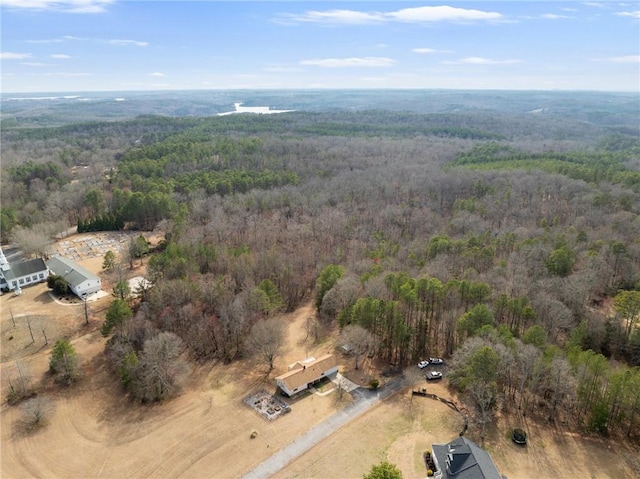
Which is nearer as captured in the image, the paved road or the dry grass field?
the paved road

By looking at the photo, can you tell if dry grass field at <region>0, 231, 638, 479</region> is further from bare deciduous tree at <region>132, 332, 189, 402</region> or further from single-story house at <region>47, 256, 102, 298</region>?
single-story house at <region>47, 256, 102, 298</region>

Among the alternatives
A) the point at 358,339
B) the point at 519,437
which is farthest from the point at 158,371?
the point at 519,437

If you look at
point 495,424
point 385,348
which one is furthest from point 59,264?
point 495,424

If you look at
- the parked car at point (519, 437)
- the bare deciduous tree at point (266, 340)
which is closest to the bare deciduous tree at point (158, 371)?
the bare deciduous tree at point (266, 340)

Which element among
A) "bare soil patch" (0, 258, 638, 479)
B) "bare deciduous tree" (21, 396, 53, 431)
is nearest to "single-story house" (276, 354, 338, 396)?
"bare soil patch" (0, 258, 638, 479)

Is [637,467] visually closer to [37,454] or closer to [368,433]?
[368,433]

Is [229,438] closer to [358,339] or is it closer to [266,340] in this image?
[266,340]
